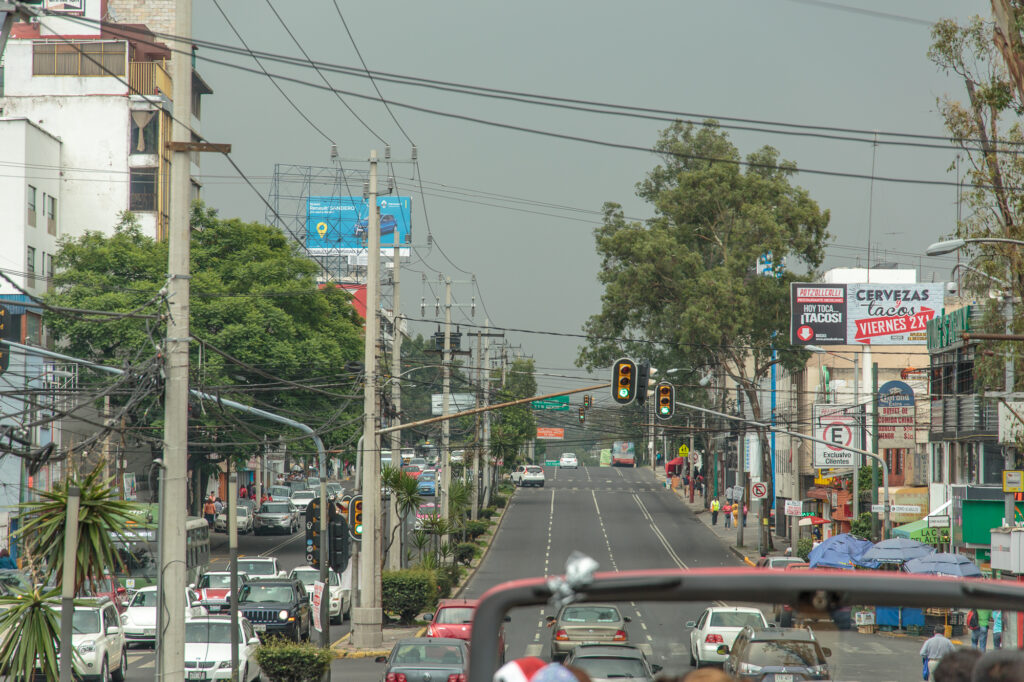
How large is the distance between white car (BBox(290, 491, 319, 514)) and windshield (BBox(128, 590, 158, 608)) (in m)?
46.1

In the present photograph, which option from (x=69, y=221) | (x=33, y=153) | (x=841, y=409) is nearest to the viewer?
(x=841, y=409)

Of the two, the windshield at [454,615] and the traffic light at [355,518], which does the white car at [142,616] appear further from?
the windshield at [454,615]

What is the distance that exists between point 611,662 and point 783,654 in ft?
8.93

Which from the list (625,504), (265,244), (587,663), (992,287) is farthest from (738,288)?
Result: (587,663)

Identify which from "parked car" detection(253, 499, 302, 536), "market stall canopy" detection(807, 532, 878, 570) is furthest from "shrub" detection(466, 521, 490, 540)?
"market stall canopy" detection(807, 532, 878, 570)

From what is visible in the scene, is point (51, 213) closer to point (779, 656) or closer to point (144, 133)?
point (144, 133)

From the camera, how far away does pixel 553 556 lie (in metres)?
58.0

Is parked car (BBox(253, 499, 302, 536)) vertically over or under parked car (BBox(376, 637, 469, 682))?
under

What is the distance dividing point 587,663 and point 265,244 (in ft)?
187

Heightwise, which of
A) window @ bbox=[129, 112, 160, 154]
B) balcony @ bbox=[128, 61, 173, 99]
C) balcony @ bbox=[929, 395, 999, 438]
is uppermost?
balcony @ bbox=[128, 61, 173, 99]

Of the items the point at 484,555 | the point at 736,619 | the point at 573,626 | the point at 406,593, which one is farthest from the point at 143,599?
the point at 736,619

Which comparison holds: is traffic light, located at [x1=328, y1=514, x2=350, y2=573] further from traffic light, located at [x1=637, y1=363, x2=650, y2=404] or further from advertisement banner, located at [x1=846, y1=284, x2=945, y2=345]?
advertisement banner, located at [x1=846, y1=284, x2=945, y2=345]

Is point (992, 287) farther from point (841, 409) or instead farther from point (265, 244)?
point (265, 244)

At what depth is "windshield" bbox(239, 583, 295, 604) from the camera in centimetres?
3180
